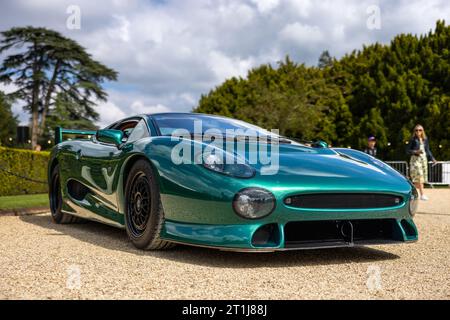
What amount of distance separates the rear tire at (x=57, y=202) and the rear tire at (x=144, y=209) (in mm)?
2305

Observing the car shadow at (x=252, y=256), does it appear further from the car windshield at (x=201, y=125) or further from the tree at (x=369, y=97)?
the tree at (x=369, y=97)

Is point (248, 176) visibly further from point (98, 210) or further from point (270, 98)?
point (270, 98)

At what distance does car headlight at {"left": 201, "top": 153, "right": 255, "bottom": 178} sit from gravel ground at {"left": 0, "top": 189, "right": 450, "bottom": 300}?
2.17ft

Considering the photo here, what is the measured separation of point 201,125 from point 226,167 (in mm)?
1322

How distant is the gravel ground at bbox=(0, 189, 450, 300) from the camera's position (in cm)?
335

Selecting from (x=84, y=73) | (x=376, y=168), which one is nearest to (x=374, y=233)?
(x=376, y=168)

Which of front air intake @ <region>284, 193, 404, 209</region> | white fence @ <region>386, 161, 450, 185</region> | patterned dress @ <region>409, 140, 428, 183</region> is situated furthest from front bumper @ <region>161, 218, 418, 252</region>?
white fence @ <region>386, 161, 450, 185</region>

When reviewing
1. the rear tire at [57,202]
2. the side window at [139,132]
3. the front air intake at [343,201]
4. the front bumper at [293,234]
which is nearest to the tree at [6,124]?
the rear tire at [57,202]

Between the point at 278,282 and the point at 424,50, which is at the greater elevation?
the point at 424,50

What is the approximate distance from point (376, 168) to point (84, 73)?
35.7m

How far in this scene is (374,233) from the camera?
14.9 ft

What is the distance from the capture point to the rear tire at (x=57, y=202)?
23.2 feet

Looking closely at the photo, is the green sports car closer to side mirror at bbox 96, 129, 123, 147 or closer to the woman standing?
side mirror at bbox 96, 129, 123, 147
